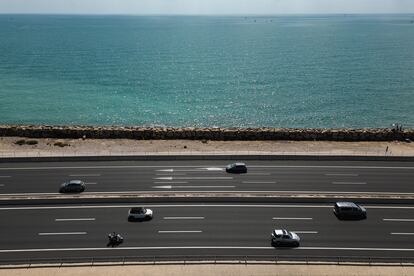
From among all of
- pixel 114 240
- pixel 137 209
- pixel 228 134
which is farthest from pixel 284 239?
pixel 228 134

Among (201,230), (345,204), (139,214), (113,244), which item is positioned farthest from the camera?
(345,204)

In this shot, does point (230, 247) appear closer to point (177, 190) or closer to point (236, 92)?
point (177, 190)

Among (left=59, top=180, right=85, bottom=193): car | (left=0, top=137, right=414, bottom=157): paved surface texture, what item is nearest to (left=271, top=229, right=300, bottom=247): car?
(left=59, top=180, right=85, bottom=193): car

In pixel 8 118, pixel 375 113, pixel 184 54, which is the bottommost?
pixel 8 118

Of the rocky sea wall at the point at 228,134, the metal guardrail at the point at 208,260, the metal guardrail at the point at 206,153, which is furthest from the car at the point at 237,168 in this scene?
the rocky sea wall at the point at 228,134

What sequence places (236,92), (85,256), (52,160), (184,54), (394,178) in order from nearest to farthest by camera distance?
(85,256), (394,178), (52,160), (236,92), (184,54)

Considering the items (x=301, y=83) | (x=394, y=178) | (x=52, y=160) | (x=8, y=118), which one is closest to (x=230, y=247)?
(x=394, y=178)

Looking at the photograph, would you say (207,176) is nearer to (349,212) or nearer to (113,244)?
(349,212)

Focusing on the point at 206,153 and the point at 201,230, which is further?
the point at 206,153

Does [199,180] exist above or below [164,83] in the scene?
below
